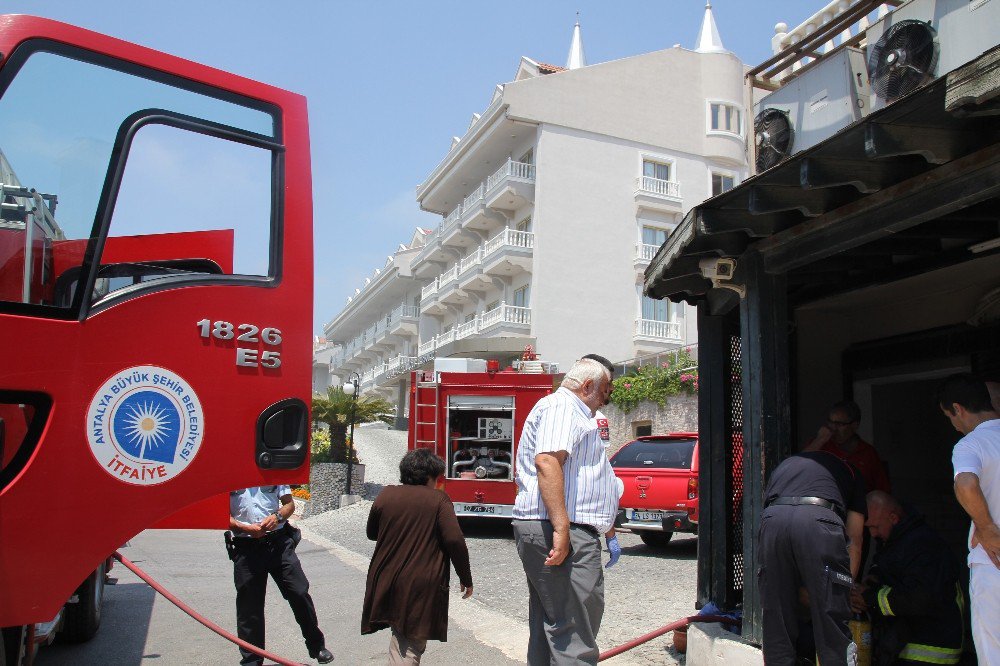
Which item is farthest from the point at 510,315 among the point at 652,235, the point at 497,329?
the point at 652,235

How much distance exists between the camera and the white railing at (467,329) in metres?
36.3

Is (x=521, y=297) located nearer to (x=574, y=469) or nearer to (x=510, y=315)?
(x=510, y=315)

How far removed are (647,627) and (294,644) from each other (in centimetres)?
306

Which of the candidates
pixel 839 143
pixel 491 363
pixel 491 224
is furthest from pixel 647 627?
pixel 491 224

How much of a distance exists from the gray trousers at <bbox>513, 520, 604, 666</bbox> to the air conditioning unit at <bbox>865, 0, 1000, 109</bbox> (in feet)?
12.5

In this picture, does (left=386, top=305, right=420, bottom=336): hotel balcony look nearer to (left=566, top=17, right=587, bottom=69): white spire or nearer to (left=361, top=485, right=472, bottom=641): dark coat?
(left=566, top=17, right=587, bottom=69): white spire

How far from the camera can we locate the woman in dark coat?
4844 millimetres

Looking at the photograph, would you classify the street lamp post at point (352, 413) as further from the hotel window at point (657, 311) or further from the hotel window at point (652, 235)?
the hotel window at point (652, 235)

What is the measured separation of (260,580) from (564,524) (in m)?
2.87

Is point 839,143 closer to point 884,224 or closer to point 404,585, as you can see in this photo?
point 884,224

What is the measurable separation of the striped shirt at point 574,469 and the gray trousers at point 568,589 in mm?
88

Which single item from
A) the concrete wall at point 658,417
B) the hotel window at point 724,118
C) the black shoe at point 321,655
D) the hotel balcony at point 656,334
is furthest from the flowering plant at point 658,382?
the hotel window at point 724,118

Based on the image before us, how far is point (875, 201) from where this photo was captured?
4742mm

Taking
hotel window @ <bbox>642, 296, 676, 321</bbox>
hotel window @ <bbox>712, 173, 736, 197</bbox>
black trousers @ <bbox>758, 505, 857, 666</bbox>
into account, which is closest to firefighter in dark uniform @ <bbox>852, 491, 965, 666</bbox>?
black trousers @ <bbox>758, 505, 857, 666</bbox>
